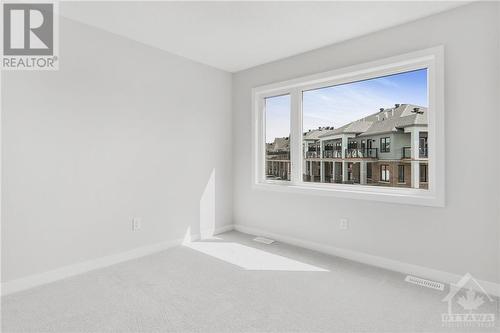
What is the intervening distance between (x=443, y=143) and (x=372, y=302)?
4.99 ft

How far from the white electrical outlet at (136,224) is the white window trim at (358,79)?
1.62 m

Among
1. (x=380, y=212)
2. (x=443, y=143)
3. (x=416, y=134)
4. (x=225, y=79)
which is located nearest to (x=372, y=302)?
(x=380, y=212)

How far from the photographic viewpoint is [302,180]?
3742 millimetres

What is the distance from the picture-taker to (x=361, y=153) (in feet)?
10.7

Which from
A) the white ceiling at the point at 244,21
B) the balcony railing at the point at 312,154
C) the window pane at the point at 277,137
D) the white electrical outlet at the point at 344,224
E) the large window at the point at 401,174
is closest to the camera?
the white ceiling at the point at 244,21

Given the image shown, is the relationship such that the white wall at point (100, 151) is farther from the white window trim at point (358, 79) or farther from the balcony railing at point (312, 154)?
the balcony railing at point (312, 154)

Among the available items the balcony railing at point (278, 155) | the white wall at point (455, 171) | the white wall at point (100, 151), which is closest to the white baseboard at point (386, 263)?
the white wall at point (455, 171)

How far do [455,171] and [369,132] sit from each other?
0.97 metres

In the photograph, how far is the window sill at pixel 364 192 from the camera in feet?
8.71

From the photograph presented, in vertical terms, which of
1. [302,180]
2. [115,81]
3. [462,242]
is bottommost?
[462,242]

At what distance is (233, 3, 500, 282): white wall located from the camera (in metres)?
2.31

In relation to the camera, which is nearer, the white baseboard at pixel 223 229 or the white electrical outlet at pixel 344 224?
the white electrical outlet at pixel 344 224

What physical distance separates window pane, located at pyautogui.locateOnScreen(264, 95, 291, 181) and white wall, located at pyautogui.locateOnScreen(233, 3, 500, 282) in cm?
76

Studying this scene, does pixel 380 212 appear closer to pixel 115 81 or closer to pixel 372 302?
pixel 372 302
